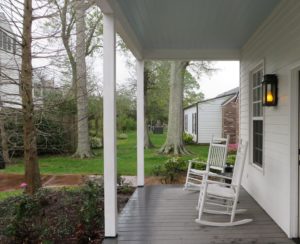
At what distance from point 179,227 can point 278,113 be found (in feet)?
5.92

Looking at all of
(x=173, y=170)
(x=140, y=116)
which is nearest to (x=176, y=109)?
(x=173, y=170)

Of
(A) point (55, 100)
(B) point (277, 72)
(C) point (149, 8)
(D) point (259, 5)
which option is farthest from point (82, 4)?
(B) point (277, 72)

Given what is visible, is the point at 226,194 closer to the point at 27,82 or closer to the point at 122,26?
the point at 122,26

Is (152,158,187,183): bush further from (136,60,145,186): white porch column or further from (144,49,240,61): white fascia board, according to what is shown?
(144,49,240,61): white fascia board

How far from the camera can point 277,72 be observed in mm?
3762

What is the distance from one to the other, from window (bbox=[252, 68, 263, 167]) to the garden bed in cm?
258

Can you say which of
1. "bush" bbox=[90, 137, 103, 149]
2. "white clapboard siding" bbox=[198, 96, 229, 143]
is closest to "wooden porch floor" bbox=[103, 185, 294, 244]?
"bush" bbox=[90, 137, 103, 149]

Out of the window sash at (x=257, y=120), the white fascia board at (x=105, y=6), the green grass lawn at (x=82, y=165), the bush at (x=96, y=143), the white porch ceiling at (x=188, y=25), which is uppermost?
the white porch ceiling at (x=188, y=25)

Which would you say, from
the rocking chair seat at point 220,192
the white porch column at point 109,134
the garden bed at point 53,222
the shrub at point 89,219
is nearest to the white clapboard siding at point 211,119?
the garden bed at point 53,222

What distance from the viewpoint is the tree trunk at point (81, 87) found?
5699mm

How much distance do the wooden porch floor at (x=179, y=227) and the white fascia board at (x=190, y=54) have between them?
2.64 metres

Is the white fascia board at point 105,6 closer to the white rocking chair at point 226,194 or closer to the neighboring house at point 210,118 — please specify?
the white rocking chair at point 226,194

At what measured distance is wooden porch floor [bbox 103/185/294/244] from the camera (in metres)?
3.31

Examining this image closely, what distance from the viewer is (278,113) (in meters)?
3.71
